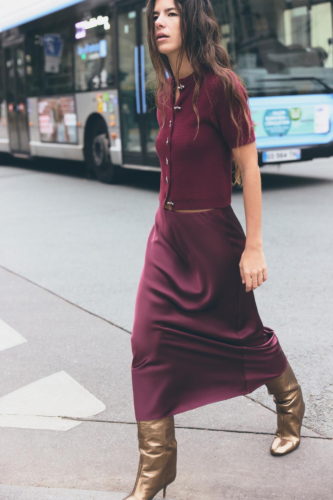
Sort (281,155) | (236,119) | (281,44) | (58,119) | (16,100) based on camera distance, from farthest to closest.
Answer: (16,100)
(58,119)
(281,155)
(281,44)
(236,119)

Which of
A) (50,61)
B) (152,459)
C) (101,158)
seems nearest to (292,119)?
(101,158)

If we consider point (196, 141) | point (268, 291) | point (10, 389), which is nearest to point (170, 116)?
point (196, 141)

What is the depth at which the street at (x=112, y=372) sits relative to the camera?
2.86 metres

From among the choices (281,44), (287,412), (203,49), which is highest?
(281,44)

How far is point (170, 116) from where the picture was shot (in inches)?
104

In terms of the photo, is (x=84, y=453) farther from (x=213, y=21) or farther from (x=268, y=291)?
(x=268, y=291)

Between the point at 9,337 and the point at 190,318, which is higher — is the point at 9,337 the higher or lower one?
the lower one

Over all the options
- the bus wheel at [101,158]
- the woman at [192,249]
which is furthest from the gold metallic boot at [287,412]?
the bus wheel at [101,158]

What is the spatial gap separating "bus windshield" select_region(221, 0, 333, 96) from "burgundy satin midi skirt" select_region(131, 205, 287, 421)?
7620 millimetres

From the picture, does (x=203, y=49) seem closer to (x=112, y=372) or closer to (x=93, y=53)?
(x=112, y=372)

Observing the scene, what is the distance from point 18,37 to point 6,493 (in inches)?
541

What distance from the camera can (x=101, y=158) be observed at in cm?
1255

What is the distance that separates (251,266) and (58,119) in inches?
461

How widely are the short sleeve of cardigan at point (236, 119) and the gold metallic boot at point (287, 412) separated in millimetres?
929
